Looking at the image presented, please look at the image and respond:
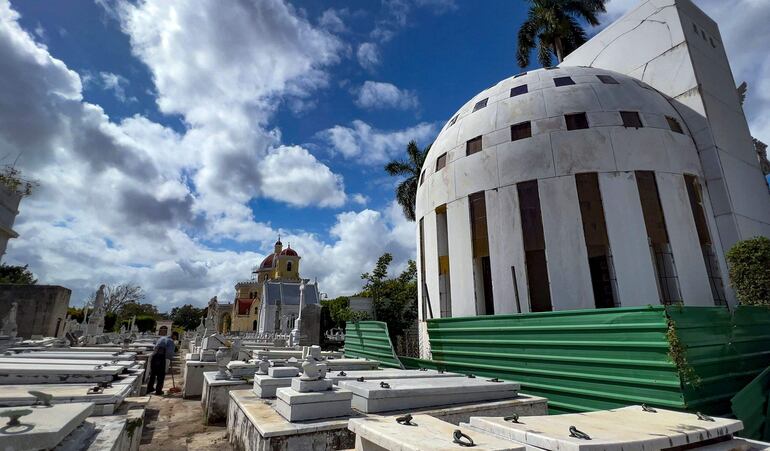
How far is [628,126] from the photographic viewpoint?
38.8 feet

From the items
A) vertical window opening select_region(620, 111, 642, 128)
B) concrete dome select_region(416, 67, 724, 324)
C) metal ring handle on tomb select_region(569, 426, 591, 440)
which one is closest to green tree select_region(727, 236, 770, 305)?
concrete dome select_region(416, 67, 724, 324)

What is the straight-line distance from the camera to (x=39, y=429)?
7.98 feet

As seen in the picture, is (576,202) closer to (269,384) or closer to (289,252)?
(269,384)

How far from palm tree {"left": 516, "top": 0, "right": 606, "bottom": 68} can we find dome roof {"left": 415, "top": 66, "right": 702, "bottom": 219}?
1238cm

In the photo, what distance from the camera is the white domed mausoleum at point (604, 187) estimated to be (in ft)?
36.1

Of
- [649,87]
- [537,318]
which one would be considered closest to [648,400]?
[537,318]

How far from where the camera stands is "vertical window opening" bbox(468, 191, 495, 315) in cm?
1297

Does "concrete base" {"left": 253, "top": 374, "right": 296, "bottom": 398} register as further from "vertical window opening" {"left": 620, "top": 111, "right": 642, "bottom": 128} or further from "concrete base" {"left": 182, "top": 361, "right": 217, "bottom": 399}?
"vertical window opening" {"left": 620, "top": 111, "right": 642, "bottom": 128}

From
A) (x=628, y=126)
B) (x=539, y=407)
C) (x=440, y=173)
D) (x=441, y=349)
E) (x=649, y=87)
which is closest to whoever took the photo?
(x=539, y=407)

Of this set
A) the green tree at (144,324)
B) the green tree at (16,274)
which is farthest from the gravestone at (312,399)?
the green tree at (144,324)

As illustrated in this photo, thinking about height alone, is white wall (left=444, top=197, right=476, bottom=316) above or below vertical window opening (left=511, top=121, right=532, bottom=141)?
below

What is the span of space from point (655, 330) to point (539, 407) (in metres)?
2.33

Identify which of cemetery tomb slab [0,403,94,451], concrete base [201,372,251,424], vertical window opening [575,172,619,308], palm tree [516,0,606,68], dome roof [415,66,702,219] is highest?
palm tree [516,0,606,68]

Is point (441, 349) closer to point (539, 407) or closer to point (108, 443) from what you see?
point (539, 407)
